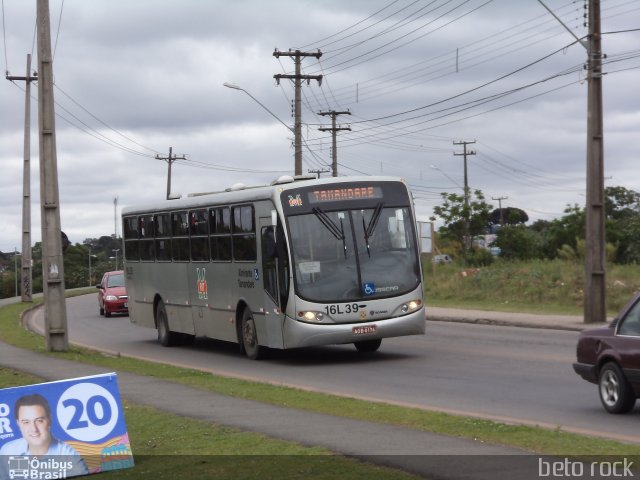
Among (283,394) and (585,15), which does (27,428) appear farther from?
(585,15)

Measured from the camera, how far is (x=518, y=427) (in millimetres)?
11594

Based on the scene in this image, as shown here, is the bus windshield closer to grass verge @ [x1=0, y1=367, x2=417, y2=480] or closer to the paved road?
the paved road

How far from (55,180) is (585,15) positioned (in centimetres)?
1331

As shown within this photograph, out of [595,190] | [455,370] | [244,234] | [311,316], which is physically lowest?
[455,370]

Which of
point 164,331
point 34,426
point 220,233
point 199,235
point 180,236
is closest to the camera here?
point 34,426

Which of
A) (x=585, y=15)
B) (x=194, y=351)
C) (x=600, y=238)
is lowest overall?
(x=194, y=351)

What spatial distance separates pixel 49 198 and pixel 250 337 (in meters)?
4.87

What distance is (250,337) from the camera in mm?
22891

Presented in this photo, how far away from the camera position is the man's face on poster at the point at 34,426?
9.31 metres

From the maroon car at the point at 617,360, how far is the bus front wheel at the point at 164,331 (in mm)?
15315

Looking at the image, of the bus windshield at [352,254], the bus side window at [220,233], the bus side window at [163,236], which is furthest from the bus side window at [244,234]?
the bus side window at [163,236]

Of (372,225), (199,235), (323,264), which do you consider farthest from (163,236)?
(372,225)

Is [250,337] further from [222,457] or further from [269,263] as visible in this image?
[222,457]

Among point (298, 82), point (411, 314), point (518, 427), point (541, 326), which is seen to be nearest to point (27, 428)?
point (518, 427)
